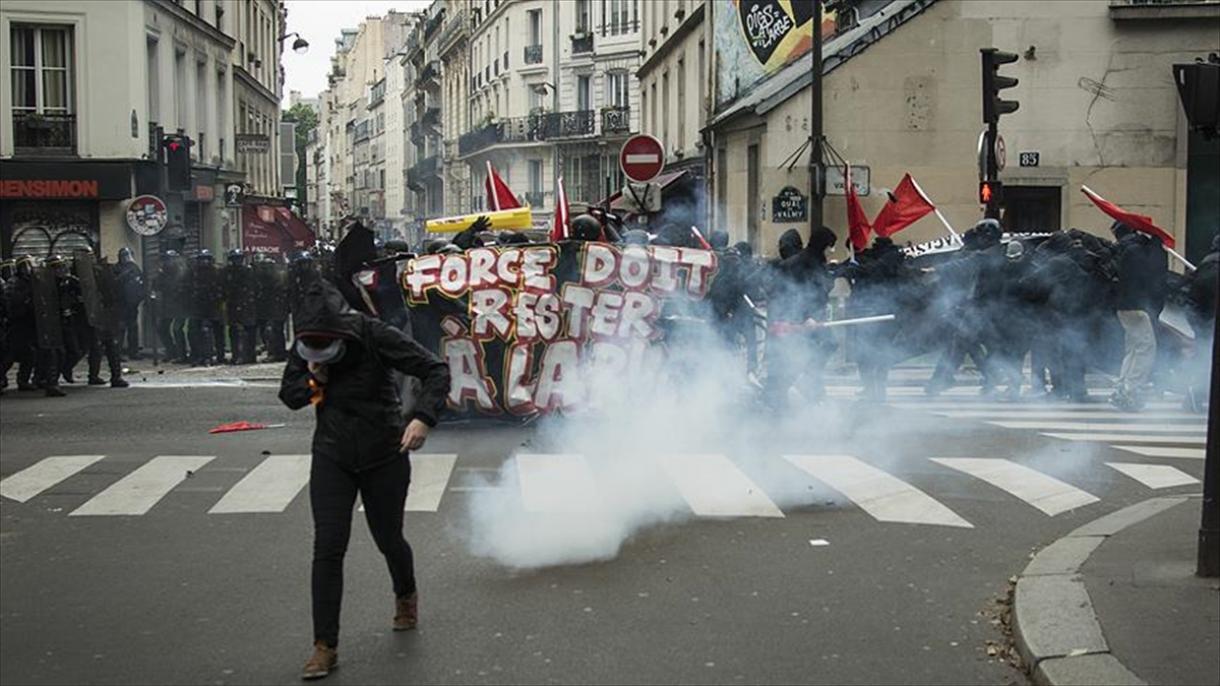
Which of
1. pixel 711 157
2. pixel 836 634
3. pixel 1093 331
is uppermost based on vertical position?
pixel 711 157

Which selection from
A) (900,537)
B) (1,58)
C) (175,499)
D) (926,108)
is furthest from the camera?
(1,58)

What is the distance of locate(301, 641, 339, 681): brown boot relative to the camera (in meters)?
6.13

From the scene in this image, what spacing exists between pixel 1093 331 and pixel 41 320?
11.5 meters

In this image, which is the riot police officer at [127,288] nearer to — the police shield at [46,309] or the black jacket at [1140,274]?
the police shield at [46,309]

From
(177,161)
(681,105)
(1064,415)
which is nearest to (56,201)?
(177,161)

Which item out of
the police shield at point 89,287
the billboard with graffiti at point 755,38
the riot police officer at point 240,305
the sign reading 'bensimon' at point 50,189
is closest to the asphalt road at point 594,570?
the police shield at point 89,287

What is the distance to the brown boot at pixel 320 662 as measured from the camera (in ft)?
20.1

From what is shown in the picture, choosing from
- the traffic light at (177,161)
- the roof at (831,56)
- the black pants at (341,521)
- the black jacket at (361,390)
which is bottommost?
the black pants at (341,521)

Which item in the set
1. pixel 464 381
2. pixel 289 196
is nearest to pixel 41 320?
pixel 464 381

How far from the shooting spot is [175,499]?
33.7 feet

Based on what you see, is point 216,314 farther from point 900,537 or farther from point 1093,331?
point 900,537

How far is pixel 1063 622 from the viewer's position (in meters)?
6.51

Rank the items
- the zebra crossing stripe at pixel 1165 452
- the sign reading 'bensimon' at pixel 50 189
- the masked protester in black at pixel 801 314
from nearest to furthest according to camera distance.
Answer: the zebra crossing stripe at pixel 1165 452 → the masked protester in black at pixel 801 314 → the sign reading 'bensimon' at pixel 50 189

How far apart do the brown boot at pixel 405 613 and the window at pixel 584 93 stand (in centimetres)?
5786
